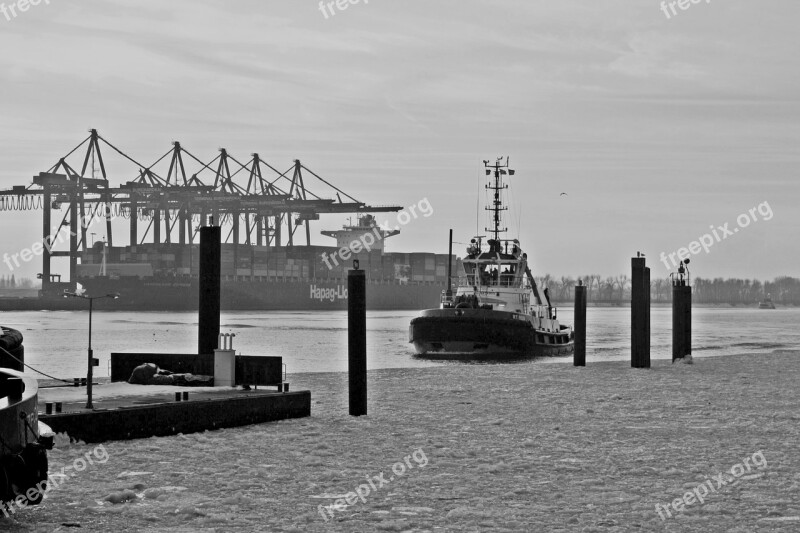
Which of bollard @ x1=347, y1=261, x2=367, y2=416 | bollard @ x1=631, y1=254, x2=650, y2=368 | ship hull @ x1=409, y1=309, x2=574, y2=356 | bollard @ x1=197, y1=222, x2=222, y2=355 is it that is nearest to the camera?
bollard @ x1=347, y1=261, x2=367, y2=416

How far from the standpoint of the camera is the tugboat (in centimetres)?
4003

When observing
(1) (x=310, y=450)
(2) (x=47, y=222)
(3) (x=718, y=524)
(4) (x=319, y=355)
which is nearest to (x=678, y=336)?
(4) (x=319, y=355)

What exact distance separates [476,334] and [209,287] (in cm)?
2095

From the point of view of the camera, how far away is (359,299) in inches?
660

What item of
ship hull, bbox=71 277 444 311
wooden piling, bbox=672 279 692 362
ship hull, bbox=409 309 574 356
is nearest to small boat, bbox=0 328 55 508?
wooden piling, bbox=672 279 692 362

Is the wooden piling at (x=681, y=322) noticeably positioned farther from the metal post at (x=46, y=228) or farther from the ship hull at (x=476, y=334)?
the metal post at (x=46, y=228)

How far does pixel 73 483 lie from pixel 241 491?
1.76 metres

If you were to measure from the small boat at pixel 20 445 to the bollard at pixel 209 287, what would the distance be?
11.8 m

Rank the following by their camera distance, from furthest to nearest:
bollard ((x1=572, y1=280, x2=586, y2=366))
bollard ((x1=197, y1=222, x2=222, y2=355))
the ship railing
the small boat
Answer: the ship railing, bollard ((x1=572, y1=280, x2=586, y2=366)), bollard ((x1=197, y1=222, x2=222, y2=355)), the small boat

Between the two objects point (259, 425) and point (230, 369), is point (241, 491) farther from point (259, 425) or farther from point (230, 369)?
point (230, 369)

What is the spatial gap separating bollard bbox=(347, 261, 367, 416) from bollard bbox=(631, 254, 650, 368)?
16519mm

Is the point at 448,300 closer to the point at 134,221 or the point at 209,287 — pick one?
the point at 209,287

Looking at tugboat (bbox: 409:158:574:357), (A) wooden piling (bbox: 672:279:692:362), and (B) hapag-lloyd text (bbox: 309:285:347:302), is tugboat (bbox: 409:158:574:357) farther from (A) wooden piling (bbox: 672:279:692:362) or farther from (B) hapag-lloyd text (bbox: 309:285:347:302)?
(B) hapag-lloyd text (bbox: 309:285:347:302)

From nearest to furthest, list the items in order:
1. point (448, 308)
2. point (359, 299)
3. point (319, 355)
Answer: point (359, 299) → point (448, 308) → point (319, 355)
